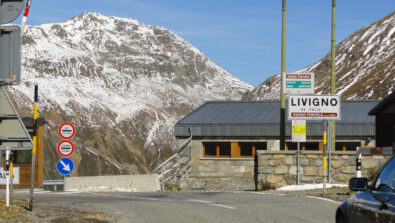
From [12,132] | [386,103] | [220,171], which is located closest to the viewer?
[12,132]

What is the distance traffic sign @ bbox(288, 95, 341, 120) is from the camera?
70.8ft

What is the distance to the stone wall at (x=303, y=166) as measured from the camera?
2258cm

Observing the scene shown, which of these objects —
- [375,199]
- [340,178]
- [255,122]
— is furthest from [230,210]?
[255,122]

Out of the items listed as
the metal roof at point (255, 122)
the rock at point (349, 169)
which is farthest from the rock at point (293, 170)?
the metal roof at point (255, 122)

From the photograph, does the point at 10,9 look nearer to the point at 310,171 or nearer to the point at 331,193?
the point at 331,193

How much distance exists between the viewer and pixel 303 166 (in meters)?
22.7

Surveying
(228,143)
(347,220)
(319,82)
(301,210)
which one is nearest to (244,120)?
(228,143)

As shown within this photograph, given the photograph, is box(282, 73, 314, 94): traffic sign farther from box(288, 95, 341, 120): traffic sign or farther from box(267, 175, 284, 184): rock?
box(267, 175, 284, 184): rock

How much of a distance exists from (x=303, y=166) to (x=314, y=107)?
2146 millimetres

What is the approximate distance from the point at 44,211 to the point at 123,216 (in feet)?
5.40

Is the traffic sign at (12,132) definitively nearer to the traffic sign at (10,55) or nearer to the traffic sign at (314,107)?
the traffic sign at (10,55)

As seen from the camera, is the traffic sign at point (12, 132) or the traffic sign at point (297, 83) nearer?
the traffic sign at point (12, 132)

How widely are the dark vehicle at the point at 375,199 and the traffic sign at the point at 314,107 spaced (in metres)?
14.0

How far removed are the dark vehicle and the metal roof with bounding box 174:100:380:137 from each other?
2937 cm
